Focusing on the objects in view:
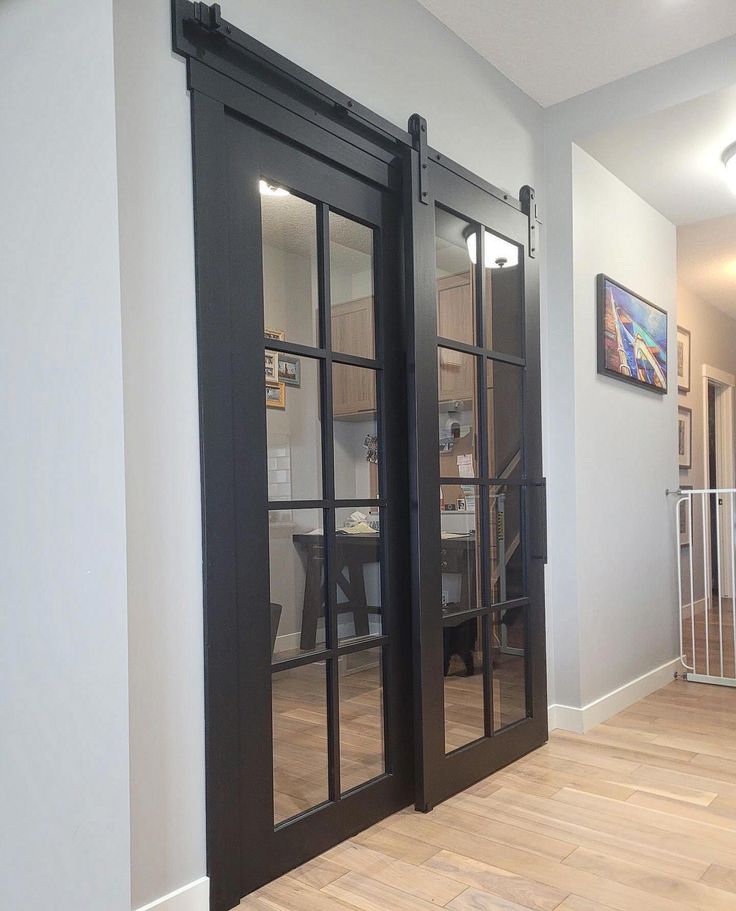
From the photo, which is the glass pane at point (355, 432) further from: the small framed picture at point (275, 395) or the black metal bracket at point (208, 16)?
the black metal bracket at point (208, 16)

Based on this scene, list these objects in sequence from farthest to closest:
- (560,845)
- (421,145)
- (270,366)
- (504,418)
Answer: (504,418), (421,145), (560,845), (270,366)

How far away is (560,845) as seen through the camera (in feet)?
6.87

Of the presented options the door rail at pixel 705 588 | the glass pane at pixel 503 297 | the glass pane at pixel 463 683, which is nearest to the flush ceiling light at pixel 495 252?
the glass pane at pixel 503 297

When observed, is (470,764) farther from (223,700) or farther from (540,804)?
(223,700)

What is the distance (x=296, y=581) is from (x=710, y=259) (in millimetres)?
4275

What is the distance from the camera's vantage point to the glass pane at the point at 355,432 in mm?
2189

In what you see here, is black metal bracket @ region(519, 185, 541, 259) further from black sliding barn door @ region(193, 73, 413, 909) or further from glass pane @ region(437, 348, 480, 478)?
black sliding barn door @ region(193, 73, 413, 909)

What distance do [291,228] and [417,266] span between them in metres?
0.48

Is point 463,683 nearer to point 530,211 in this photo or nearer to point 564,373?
point 564,373

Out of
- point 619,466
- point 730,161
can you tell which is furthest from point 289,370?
point 730,161

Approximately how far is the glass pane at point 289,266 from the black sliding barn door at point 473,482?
390mm

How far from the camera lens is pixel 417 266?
2.39 meters

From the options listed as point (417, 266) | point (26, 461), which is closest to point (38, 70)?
point (26, 461)

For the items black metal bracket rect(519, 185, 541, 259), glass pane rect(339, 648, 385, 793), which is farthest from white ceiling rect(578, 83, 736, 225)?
glass pane rect(339, 648, 385, 793)
